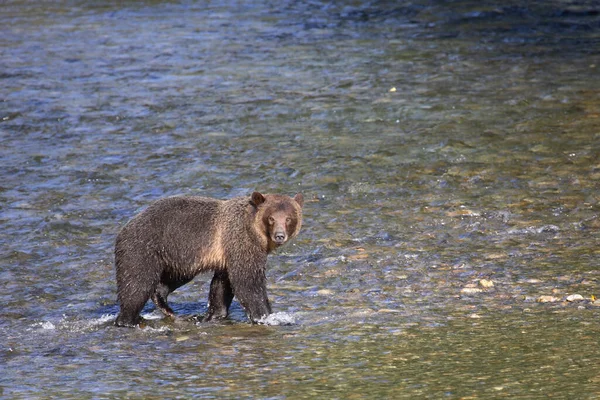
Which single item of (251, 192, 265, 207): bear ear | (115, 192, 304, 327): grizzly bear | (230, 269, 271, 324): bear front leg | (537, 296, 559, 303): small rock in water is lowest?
(537, 296, 559, 303): small rock in water

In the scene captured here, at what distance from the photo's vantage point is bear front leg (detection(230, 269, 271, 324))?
27.3ft

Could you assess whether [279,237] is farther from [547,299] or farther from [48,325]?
[547,299]

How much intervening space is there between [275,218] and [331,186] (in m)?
3.72

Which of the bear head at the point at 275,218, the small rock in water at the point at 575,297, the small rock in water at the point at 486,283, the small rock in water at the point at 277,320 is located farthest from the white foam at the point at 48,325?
the small rock in water at the point at 575,297

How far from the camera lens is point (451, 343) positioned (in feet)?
24.5

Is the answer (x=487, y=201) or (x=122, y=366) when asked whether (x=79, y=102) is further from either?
(x=122, y=366)

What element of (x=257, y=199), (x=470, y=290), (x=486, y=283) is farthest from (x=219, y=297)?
(x=486, y=283)

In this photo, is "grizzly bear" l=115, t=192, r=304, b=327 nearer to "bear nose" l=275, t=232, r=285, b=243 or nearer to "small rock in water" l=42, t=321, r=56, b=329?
"bear nose" l=275, t=232, r=285, b=243

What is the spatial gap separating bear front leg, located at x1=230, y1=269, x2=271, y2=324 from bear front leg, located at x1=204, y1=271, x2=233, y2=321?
0.73ft

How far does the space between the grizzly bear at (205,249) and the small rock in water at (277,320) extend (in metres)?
0.04

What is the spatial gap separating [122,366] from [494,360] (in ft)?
8.02

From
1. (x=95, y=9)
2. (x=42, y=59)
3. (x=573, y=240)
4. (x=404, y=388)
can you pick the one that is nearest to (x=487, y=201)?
(x=573, y=240)

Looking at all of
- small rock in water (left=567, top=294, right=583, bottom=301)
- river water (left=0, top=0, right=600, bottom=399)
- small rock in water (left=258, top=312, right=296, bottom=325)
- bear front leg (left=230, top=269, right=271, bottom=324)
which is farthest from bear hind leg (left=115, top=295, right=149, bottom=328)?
small rock in water (left=567, top=294, right=583, bottom=301)

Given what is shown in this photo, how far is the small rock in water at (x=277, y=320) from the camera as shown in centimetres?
825
